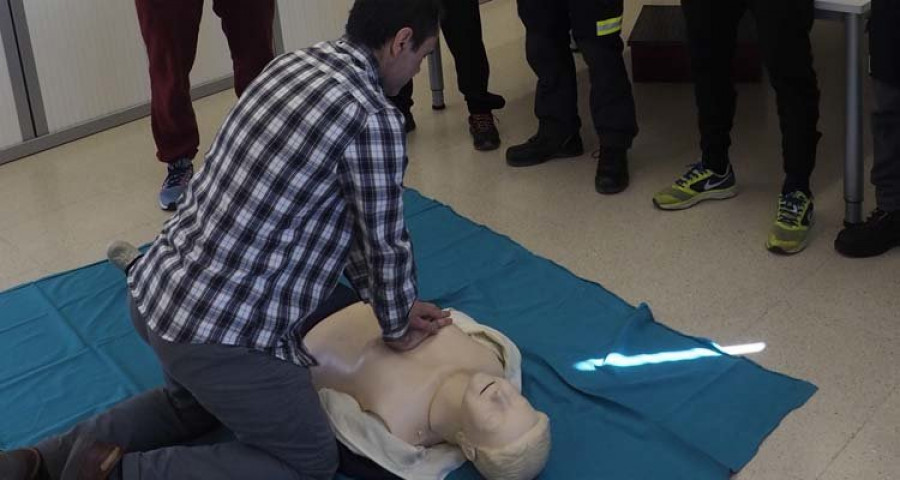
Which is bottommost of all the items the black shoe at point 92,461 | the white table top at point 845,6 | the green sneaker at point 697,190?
the green sneaker at point 697,190

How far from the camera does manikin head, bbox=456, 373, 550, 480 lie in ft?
5.98

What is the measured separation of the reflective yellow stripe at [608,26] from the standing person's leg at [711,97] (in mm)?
266

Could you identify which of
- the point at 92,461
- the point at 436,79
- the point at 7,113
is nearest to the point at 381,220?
the point at 92,461

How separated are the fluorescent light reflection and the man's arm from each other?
0.51 metres

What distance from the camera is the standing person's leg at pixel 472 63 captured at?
127 inches

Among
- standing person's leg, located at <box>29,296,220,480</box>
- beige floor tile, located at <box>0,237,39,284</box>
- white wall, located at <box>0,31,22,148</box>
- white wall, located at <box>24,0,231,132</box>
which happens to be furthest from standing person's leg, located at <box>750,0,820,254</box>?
white wall, located at <box>0,31,22,148</box>

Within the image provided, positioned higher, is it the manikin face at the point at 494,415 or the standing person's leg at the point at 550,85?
the standing person's leg at the point at 550,85

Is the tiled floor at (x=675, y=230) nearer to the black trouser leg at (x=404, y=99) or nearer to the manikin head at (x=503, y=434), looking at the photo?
the black trouser leg at (x=404, y=99)

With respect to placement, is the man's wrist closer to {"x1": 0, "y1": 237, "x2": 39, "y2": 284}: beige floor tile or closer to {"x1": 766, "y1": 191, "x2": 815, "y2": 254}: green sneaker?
{"x1": 766, "y1": 191, "x2": 815, "y2": 254}: green sneaker

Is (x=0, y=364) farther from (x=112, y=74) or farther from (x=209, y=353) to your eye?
(x=112, y=74)

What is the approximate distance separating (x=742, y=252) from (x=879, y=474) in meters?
0.81

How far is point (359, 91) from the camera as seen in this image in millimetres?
1655

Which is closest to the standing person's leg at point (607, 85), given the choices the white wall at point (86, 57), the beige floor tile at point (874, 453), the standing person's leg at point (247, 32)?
the standing person's leg at point (247, 32)

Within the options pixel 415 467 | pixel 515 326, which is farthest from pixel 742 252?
pixel 415 467
